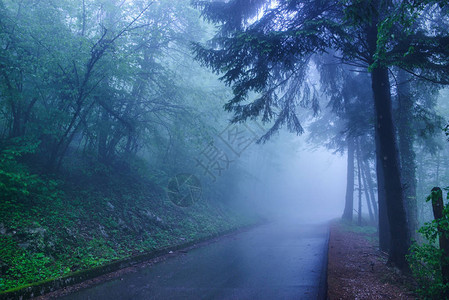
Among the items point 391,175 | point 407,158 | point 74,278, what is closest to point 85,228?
point 74,278

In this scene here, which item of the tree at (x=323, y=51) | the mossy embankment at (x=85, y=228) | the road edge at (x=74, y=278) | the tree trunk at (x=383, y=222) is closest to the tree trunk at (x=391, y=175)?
the tree at (x=323, y=51)

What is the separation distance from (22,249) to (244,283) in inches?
197

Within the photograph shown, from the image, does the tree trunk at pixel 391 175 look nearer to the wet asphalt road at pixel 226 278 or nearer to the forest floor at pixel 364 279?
the forest floor at pixel 364 279

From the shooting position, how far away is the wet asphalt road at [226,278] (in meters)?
5.08

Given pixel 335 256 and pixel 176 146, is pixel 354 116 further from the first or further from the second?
pixel 176 146

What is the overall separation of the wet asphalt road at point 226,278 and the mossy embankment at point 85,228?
3.29 feet

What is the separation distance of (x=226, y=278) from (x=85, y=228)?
4.41m

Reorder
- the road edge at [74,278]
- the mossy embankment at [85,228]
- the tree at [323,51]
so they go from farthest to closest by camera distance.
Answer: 1. the tree at [323,51]
2. the mossy embankment at [85,228]
3. the road edge at [74,278]

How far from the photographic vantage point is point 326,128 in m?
21.6

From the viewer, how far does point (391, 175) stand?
6.72 meters

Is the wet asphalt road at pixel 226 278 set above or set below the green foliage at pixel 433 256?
below

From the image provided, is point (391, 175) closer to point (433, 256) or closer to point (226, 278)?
point (433, 256)

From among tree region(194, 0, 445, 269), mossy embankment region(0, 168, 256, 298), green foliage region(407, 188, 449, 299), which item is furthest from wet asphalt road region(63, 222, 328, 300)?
tree region(194, 0, 445, 269)

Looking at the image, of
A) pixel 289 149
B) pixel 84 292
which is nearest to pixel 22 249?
pixel 84 292
